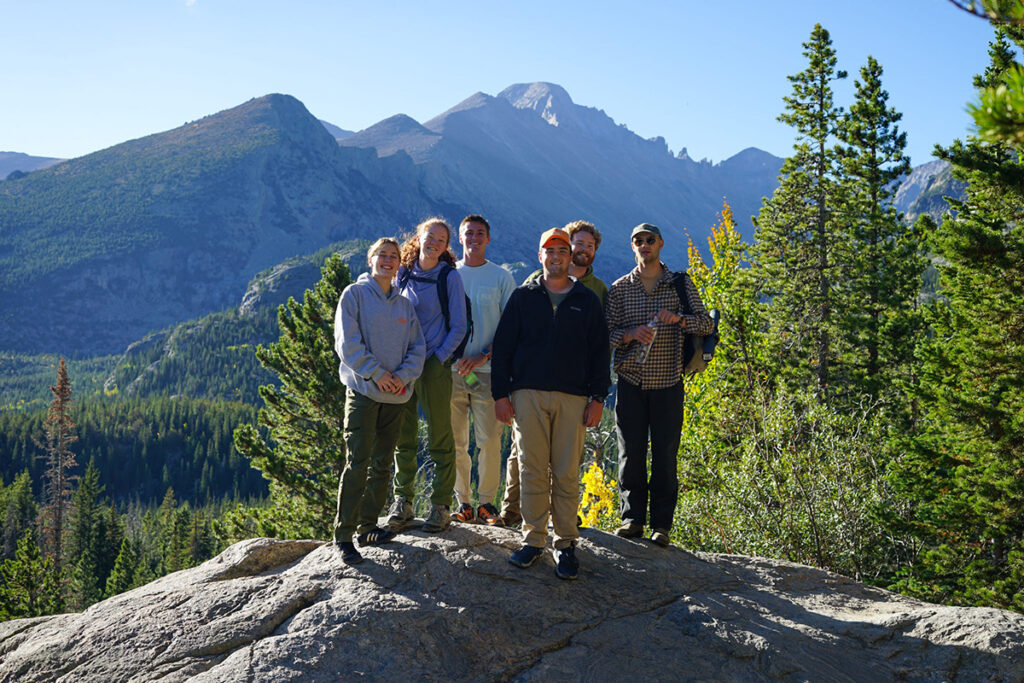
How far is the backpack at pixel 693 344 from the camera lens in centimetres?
607

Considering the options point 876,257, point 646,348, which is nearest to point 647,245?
point 646,348

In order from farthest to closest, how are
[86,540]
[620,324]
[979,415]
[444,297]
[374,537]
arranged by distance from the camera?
[86,540]
[979,415]
[620,324]
[444,297]
[374,537]

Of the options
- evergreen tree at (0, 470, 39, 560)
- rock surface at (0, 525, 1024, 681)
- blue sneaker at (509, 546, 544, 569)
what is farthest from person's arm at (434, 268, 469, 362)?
evergreen tree at (0, 470, 39, 560)

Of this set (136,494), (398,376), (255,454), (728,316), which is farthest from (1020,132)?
(136,494)

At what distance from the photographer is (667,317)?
237 inches

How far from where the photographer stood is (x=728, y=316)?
17.5 meters

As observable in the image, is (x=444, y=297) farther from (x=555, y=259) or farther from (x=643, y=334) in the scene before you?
(x=643, y=334)

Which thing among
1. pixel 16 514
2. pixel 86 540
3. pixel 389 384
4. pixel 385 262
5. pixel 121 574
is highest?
pixel 385 262

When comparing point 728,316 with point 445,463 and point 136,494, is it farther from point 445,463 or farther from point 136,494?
point 136,494

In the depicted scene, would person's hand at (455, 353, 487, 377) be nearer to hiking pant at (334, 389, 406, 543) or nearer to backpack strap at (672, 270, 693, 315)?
hiking pant at (334, 389, 406, 543)

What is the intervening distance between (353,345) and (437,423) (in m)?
0.99

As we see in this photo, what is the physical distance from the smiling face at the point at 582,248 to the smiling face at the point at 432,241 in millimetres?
1124

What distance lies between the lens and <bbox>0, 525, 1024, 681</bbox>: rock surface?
4.71m

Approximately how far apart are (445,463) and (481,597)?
1.19 meters
